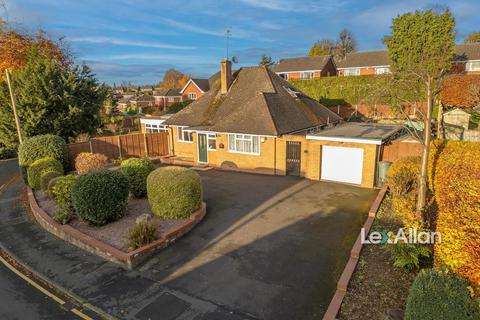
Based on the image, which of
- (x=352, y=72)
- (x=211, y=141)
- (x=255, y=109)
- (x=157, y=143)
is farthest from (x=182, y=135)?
(x=352, y=72)

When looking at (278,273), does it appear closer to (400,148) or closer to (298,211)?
(298,211)

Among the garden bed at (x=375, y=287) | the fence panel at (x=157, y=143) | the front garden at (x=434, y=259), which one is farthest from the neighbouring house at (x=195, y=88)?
the garden bed at (x=375, y=287)

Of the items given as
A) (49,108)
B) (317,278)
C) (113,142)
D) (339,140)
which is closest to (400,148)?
(339,140)

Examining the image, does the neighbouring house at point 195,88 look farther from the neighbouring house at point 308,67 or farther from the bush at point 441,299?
the bush at point 441,299

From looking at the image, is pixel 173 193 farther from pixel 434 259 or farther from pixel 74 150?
pixel 74 150

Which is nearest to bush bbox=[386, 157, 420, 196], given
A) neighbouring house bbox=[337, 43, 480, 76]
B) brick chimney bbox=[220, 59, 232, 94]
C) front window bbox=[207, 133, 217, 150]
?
front window bbox=[207, 133, 217, 150]

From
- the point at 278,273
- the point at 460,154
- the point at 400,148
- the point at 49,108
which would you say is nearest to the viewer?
the point at 278,273

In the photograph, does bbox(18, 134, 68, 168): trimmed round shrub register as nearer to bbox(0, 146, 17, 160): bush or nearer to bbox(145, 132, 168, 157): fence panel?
bbox(145, 132, 168, 157): fence panel
